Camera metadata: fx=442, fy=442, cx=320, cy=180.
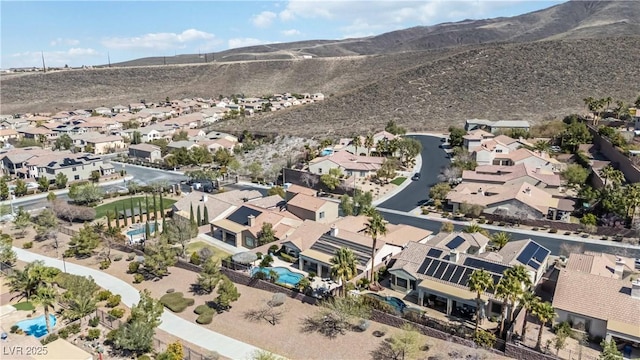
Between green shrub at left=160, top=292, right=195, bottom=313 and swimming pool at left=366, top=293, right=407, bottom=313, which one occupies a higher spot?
swimming pool at left=366, top=293, right=407, bottom=313

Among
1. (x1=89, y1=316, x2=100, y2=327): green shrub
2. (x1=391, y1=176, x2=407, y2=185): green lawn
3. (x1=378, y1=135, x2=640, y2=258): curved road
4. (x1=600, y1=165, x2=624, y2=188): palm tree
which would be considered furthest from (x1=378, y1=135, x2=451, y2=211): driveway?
(x1=89, y1=316, x2=100, y2=327): green shrub

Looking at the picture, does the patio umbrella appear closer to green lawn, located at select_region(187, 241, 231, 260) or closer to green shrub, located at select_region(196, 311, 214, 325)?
green lawn, located at select_region(187, 241, 231, 260)

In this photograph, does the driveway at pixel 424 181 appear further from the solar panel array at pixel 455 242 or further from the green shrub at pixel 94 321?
the green shrub at pixel 94 321

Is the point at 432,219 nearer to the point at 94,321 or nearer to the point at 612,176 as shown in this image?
the point at 612,176

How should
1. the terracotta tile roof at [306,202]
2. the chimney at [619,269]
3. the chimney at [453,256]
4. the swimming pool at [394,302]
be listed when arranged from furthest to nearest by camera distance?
the terracotta tile roof at [306,202] < the chimney at [453,256] < the chimney at [619,269] < the swimming pool at [394,302]

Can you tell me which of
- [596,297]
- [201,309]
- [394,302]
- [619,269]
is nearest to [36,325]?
[201,309]

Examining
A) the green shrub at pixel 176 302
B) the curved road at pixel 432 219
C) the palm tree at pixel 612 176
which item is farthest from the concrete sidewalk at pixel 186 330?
the palm tree at pixel 612 176
